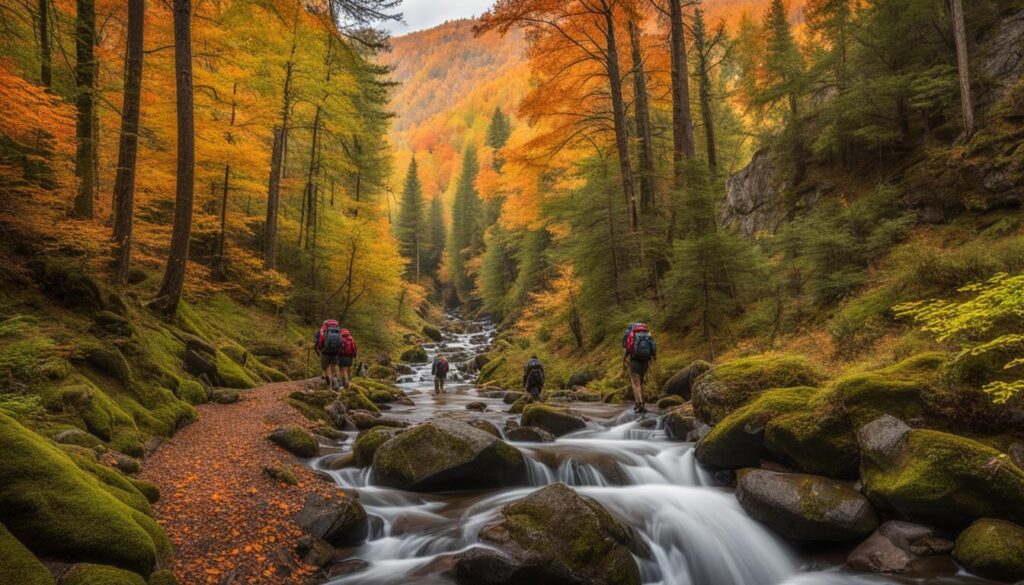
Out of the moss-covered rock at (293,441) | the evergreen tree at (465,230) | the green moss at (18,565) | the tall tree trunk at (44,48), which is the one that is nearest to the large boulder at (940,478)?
the green moss at (18,565)

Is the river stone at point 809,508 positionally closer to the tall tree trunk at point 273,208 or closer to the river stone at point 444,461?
the river stone at point 444,461

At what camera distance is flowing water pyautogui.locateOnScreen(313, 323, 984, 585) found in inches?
219

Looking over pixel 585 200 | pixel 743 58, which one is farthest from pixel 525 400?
pixel 743 58

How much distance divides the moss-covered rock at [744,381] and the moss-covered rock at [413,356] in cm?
2286

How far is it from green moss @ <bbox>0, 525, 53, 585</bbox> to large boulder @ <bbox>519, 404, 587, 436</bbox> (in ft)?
26.6

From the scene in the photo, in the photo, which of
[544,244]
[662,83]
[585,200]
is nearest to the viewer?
[585,200]

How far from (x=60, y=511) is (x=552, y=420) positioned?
312 inches

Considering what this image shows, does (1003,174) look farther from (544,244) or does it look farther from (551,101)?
(544,244)

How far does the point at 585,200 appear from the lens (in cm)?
1831

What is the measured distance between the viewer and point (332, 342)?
13.4 metres

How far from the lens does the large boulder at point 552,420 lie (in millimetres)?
10281

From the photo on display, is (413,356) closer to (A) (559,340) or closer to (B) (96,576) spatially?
(A) (559,340)

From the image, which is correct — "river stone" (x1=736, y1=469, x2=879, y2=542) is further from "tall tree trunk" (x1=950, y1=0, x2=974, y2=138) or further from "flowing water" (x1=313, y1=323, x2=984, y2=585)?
"tall tree trunk" (x1=950, y1=0, x2=974, y2=138)

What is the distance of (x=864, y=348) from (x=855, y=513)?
457 centimetres
